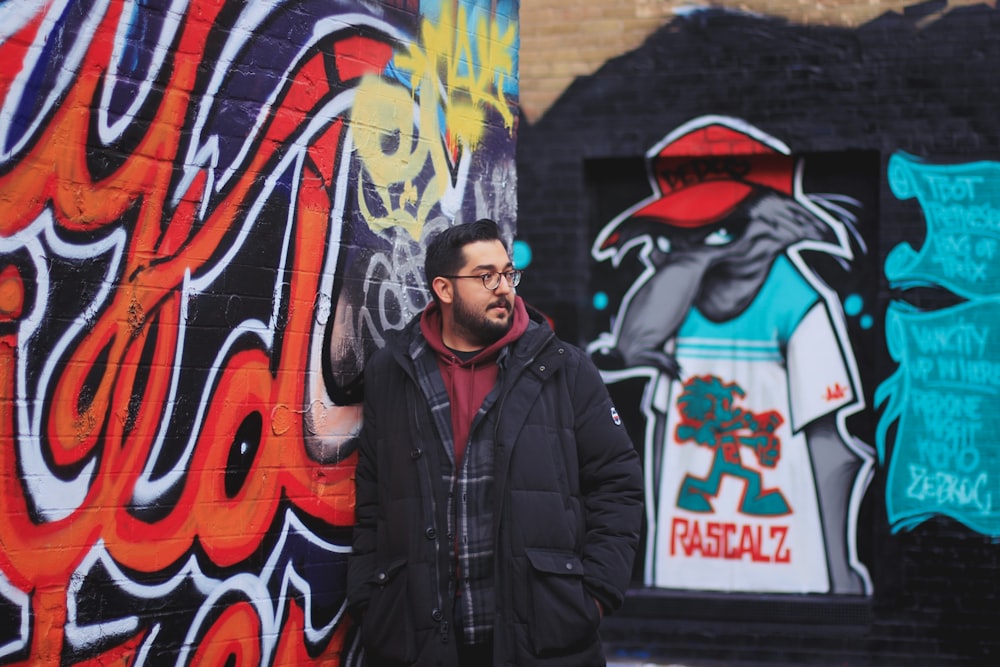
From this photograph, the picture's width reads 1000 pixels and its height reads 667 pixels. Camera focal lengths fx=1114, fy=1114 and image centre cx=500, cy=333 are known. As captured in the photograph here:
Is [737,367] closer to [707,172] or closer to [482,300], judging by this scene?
[707,172]

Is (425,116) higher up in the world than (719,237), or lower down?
higher up


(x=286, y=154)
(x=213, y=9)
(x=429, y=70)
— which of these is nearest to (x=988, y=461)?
(x=429, y=70)

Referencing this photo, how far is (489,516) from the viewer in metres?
3.62

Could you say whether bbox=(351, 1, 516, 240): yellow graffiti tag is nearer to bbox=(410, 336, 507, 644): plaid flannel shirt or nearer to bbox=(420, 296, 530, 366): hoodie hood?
bbox=(420, 296, 530, 366): hoodie hood

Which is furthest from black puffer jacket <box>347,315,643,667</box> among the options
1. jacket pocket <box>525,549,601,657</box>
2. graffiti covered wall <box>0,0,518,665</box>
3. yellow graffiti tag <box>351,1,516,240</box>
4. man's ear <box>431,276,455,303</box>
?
yellow graffiti tag <box>351,1,516,240</box>

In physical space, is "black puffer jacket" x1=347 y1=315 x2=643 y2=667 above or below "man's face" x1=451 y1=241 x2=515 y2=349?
below

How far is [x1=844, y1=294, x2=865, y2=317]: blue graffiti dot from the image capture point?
21.8ft

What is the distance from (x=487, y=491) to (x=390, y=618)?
0.52 meters

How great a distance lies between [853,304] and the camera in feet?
21.8

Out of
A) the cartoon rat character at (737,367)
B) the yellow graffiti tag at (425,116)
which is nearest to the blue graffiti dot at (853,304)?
the cartoon rat character at (737,367)

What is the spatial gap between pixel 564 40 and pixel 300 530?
4.03 meters

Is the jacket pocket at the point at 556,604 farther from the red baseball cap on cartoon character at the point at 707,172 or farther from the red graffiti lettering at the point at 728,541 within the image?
the red baseball cap on cartoon character at the point at 707,172

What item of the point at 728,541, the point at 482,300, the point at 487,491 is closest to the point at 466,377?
the point at 482,300

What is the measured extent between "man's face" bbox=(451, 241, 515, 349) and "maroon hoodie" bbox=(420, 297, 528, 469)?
2.0 inches
